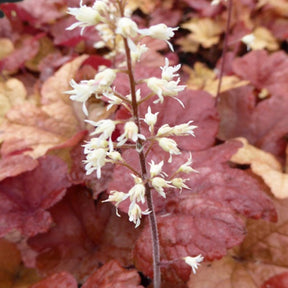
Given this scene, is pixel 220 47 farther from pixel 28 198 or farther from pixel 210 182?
pixel 28 198

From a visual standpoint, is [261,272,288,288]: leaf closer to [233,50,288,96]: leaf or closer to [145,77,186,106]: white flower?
[145,77,186,106]: white flower

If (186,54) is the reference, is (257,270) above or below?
below

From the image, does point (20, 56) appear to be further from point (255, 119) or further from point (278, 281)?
point (278, 281)

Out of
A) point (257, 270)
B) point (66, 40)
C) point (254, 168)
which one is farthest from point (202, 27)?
point (257, 270)

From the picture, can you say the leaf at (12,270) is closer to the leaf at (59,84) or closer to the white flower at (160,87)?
the leaf at (59,84)

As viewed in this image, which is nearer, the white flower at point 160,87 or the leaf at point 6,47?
the white flower at point 160,87

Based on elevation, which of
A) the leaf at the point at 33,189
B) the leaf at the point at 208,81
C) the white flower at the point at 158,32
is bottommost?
the leaf at the point at 33,189

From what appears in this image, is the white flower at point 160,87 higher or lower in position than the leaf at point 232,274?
higher

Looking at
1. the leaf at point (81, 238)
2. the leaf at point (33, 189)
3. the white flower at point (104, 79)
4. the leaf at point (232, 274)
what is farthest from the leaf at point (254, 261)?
the white flower at point (104, 79)
